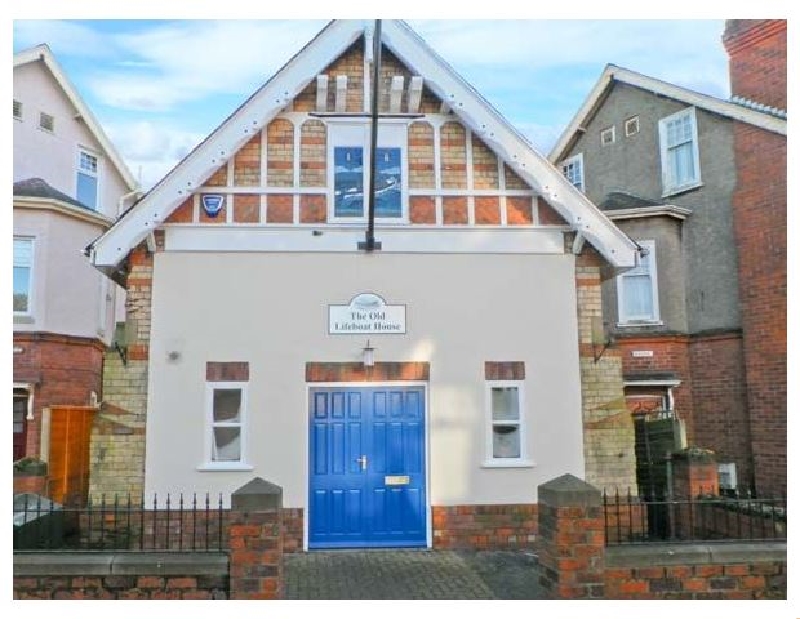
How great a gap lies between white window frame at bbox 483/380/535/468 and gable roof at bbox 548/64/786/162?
6.73 meters

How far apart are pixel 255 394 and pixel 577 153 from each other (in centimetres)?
1176

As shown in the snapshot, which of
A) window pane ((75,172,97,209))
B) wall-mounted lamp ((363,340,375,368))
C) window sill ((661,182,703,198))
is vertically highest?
window pane ((75,172,97,209))

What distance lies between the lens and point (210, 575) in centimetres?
646

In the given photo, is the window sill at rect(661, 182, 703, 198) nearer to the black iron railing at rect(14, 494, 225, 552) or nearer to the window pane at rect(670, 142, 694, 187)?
the window pane at rect(670, 142, 694, 187)

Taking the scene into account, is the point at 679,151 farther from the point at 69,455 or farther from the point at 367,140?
the point at 69,455

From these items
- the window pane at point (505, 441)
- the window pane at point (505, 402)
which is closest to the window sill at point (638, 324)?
the window pane at point (505, 402)

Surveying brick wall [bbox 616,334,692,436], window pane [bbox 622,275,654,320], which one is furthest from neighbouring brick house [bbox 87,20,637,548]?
window pane [bbox 622,275,654,320]

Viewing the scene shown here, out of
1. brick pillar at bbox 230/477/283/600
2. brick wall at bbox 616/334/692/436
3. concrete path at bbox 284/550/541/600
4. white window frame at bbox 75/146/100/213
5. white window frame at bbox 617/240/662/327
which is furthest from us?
white window frame at bbox 75/146/100/213

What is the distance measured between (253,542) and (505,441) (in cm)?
427

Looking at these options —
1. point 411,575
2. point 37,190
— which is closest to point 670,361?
point 411,575

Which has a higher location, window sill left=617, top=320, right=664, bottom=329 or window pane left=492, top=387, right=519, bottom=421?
window sill left=617, top=320, right=664, bottom=329

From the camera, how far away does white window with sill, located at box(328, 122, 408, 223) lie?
987cm

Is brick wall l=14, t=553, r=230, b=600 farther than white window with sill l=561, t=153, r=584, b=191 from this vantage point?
No

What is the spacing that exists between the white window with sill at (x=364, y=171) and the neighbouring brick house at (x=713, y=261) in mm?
4307
